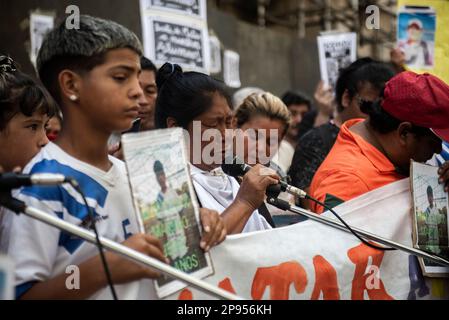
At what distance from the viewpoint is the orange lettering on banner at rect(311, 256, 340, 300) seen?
2.84m

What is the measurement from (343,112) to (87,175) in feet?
9.20

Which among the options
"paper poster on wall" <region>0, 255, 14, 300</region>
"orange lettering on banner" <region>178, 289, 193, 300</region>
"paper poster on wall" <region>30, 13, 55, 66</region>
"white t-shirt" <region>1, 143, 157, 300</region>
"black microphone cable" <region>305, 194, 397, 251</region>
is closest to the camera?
"paper poster on wall" <region>0, 255, 14, 300</region>

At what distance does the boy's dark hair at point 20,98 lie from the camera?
290cm

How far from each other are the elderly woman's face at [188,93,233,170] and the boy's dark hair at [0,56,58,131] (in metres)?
0.64

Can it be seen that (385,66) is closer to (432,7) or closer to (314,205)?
(432,7)

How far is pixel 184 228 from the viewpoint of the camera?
7.58ft

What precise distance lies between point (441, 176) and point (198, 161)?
43.2 inches

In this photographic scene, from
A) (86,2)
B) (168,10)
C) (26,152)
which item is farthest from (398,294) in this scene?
(86,2)

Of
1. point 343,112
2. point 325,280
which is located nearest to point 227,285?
point 325,280

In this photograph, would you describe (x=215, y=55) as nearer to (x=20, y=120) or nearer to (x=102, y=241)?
(x=20, y=120)

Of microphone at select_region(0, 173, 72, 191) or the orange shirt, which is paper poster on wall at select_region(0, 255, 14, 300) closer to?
microphone at select_region(0, 173, 72, 191)

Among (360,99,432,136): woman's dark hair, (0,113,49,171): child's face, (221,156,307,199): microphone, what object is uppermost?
(0,113,49,171): child's face

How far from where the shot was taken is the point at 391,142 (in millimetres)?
3363

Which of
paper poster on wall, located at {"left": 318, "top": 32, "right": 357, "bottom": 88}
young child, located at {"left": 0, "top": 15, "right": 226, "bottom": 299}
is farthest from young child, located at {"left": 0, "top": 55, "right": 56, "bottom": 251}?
paper poster on wall, located at {"left": 318, "top": 32, "right": 357, "bottom": 88}
